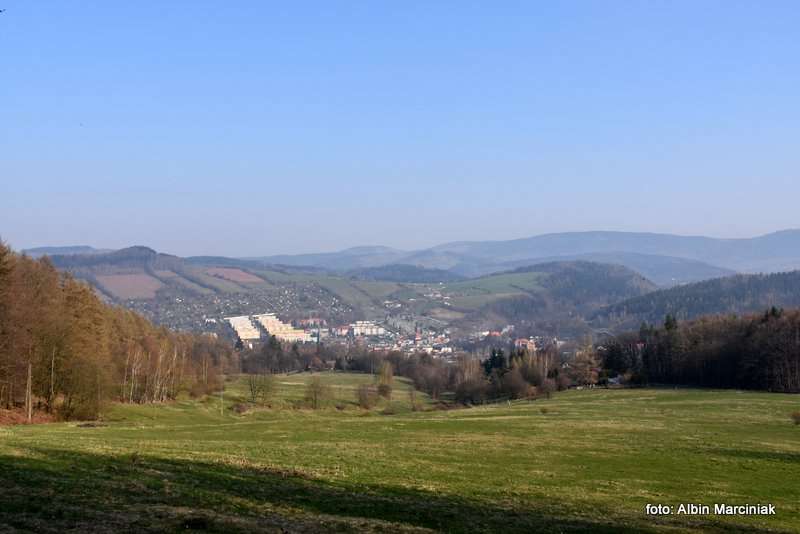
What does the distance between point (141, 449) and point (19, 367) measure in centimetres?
2683

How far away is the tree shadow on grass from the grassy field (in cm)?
6

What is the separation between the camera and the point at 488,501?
70.8 ft

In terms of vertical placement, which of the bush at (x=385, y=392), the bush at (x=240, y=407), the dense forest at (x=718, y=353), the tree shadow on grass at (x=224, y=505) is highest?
the tree shadow on grass at (x=224, y=505)

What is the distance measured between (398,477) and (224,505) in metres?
9.22

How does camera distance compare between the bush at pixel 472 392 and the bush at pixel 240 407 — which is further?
the bush at pixel 472 392

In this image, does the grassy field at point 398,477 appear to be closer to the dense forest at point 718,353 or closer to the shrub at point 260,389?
the shrub at point 260,389

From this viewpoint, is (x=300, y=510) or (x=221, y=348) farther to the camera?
(x=221, y=348)

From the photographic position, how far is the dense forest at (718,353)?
97.2m

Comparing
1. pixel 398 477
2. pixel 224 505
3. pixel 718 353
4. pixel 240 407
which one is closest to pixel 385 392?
pixel 240 407

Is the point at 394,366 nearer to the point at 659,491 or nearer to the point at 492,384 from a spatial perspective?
the point at 492,384

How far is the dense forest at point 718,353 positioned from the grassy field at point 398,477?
5333 centimetres

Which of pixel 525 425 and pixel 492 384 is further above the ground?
pixel 525 425

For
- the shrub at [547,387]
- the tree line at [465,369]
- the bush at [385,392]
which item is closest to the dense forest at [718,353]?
the tree line at [465,369]

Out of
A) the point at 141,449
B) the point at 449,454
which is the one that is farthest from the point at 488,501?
the point at 141,449
